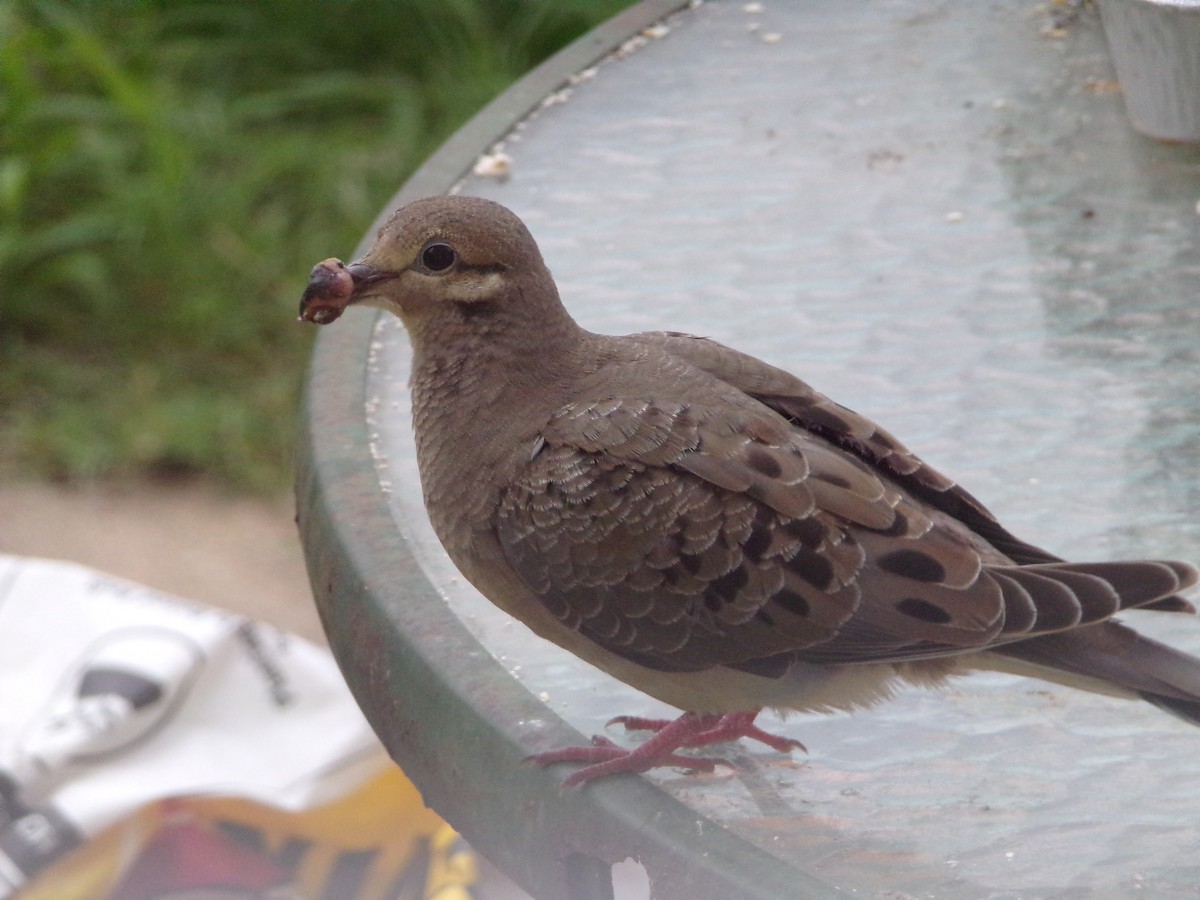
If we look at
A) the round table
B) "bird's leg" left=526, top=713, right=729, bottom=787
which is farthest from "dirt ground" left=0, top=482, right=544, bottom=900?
"bird's leg" left=526, top=713, right=729, bottom=787

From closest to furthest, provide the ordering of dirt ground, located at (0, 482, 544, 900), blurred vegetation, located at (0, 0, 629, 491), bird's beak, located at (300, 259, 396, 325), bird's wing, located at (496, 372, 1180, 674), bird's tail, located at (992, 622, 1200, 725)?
bird's tail, located at (992, 622, 1200, 725)
bird's wing, located at (496, 372, 1180, 674)
bird's beak, located at (300, 259, 396, 325)
dirt ground, located at (0, 482, 544, 900)
blurred vegetation, located at (0, 0, 629, 491)

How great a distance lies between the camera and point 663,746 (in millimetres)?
1656

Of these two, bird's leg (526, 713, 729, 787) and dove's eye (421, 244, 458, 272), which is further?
dove's eye (421, 244, 458, 272)

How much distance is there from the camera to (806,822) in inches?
60.7

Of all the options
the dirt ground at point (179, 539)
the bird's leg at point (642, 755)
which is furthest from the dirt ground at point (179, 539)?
the bird's leg at point (642, 755)

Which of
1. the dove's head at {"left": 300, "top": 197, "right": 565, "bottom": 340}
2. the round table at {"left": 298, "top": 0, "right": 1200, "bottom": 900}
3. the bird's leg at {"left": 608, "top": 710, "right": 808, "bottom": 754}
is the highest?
the dove's head at {"left": 300, "top": 197, "right": 565, "bottom": 340}

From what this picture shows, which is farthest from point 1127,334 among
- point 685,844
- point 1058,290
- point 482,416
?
point 685,844

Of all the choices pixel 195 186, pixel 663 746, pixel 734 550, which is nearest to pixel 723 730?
pixel 663 746

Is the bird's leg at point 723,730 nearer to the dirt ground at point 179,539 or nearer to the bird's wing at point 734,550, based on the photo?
the bird's wing at point 734,550

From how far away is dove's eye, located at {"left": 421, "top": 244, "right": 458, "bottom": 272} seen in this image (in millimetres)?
1735

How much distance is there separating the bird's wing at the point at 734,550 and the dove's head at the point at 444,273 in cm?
19

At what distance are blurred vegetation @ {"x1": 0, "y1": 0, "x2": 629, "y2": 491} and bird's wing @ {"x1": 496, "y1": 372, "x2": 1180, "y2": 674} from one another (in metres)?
2.67

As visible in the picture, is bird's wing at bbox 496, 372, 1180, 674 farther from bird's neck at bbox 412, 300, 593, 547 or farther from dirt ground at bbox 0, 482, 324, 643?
dirt ground at bbox 0, 482, 324, 643

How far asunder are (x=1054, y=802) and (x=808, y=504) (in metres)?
0.36
